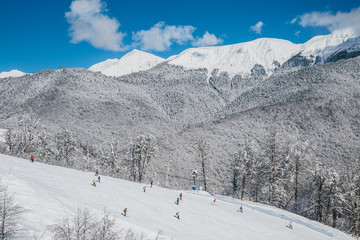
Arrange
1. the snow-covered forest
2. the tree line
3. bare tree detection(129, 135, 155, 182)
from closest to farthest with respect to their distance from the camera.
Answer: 1. the tree line
2. the snow-covered forest
3. bare tree detection(129, 135, 155, 182)

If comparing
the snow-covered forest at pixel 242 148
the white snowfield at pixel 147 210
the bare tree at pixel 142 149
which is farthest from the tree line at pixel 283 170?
the white snowfield at pixel 147 210

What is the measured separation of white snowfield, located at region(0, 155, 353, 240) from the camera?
1831cm

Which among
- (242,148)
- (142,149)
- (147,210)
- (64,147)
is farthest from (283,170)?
(64,147)

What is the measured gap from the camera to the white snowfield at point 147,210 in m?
18.3

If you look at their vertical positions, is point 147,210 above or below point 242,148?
below

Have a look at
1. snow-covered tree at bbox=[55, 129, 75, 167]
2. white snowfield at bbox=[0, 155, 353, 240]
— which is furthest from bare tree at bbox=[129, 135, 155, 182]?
white snowfield at bbox=[0, 155, 353, 240]

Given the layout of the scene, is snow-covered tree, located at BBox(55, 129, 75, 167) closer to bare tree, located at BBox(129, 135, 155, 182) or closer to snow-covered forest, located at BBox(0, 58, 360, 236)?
snow-covered forest, located at BBox(0, 58, 360, 236)

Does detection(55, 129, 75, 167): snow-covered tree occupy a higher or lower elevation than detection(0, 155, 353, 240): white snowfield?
higher

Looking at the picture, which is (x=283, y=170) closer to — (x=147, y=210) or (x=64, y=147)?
(x=147, y=210)

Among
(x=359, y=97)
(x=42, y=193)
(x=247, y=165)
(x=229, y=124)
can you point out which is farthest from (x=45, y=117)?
(x=359, y=97)

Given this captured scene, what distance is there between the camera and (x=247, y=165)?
42.8m

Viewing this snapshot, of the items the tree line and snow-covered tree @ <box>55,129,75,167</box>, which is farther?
snow-covered tree @ <box>55,129,75,167</box>

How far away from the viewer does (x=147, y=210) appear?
2423 cm

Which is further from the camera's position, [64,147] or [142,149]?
[64,147]
